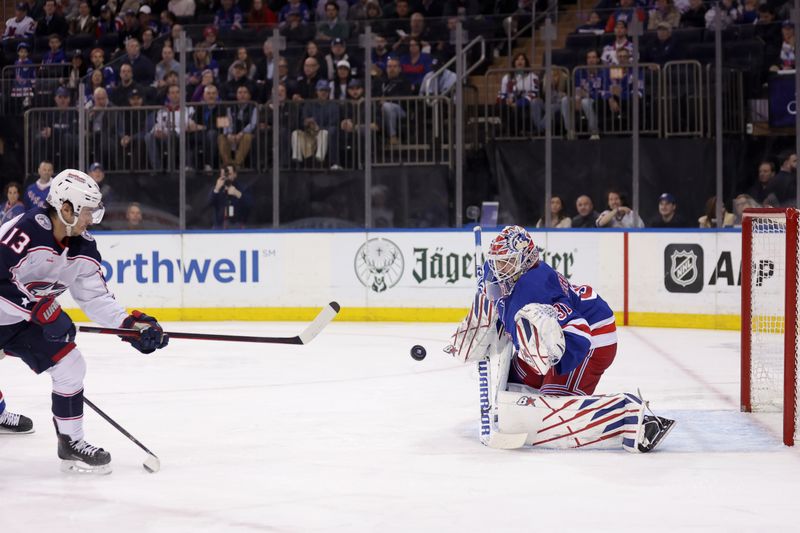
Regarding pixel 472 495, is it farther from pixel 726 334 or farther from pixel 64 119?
pixel 64 119

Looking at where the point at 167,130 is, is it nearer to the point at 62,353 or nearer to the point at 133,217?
the point at 133,217

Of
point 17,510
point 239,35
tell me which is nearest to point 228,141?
point 239,35

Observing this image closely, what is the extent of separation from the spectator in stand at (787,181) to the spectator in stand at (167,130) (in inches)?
212

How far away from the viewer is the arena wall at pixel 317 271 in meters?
10.6

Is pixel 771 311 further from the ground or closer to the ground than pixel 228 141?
closer to the ground

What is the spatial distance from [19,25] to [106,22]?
100 centimetres

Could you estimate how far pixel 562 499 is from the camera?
13.3ft

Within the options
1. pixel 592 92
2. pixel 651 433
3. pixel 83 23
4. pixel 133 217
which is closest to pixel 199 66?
pixel 133 217

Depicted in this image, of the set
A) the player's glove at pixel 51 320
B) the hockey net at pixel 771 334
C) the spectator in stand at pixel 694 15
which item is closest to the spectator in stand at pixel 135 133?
the spectator in stand at pixel 694 15

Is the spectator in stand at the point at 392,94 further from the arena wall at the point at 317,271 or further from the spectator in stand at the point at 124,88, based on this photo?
the spectator in stand at the point at 124,88

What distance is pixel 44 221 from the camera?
4.42 meters

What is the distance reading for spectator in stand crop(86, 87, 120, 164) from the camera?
36.9 feet

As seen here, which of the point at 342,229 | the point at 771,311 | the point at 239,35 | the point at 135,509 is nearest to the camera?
the point at 135,509

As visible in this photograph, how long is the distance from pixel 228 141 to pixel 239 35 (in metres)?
1.32
